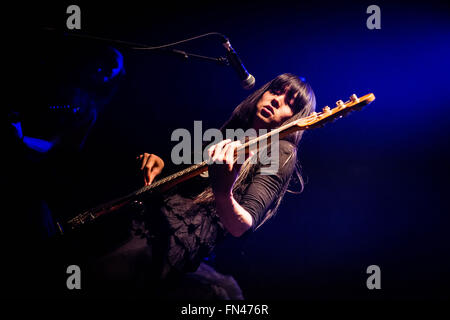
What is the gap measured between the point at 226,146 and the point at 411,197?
5.69 feet

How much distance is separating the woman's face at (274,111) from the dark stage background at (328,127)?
476 millimetres

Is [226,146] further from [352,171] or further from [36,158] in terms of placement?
[352,171]

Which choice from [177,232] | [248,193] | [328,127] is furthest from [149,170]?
[328,127]

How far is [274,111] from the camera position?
177 centimetres

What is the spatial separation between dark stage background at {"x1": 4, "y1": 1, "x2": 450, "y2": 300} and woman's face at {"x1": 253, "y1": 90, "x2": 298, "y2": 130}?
476 millimetres

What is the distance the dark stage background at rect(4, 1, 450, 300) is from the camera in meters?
1.94

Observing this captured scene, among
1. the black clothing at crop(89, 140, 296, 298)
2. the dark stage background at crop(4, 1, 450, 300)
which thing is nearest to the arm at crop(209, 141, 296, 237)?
the black clothing at crop(89, 140, 296, 298)

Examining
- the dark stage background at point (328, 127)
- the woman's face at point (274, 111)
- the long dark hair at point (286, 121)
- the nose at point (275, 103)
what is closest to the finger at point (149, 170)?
the dark stage background at point (328, 127)

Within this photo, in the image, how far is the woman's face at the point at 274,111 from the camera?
5.76ft

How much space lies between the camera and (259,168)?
1501 millimetres

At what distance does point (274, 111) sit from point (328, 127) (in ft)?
2.36

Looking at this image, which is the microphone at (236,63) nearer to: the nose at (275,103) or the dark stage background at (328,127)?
the nose at (275,103)

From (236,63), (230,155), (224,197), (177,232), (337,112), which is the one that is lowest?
(177,232)

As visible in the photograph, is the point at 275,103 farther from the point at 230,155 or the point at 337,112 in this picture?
the point at 230,155
